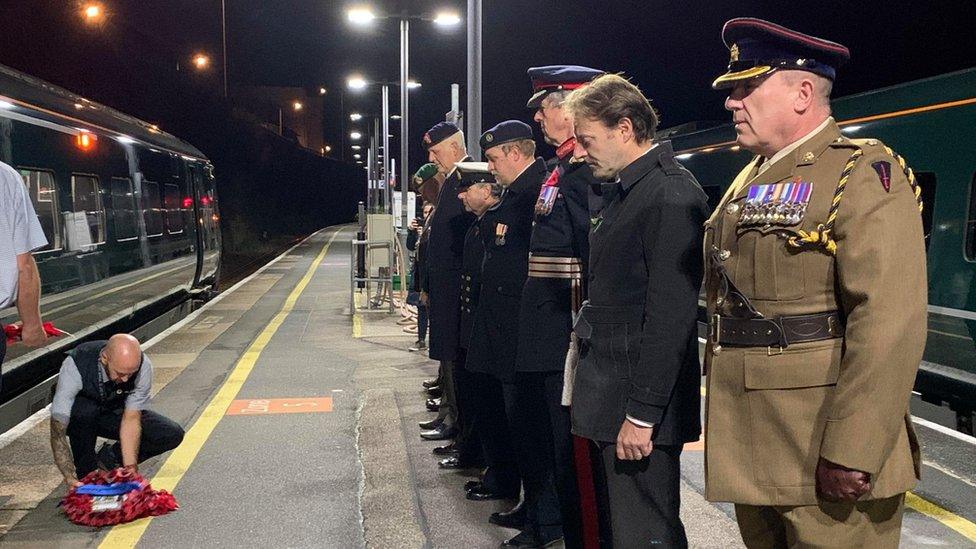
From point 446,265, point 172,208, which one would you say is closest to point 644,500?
point 446,265

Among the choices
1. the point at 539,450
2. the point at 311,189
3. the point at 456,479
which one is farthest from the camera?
the point at 311,189

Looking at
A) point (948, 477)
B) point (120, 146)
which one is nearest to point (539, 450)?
point (948, 477)

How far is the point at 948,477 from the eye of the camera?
577cm

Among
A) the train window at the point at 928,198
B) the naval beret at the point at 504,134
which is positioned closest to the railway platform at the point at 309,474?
the naval beret at the point at 504,134

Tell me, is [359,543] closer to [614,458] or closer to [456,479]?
[456,479]

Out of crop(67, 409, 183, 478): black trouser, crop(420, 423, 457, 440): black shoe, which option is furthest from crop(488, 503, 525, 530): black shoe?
crop(67, 409, 183, 478): black trouser

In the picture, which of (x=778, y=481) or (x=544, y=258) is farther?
(x=544, y=258)

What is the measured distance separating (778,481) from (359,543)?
9.06 ft

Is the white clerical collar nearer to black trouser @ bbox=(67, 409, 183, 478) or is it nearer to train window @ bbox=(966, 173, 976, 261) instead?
black trouser @ bbox=(67, 409, 183, 478)

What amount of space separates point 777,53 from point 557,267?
1.65 meters

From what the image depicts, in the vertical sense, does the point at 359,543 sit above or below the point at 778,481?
below

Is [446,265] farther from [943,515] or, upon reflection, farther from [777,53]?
[777,53]

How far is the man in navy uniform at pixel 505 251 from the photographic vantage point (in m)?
4.64

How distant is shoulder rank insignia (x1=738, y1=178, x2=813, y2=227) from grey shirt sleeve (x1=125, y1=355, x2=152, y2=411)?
416 centimetres
